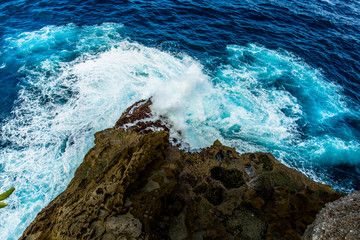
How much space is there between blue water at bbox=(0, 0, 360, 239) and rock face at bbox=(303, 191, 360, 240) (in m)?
7.40

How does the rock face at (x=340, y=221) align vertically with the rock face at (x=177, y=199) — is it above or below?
above

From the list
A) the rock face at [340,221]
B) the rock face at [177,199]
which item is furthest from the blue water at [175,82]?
the rock face at [340,221]

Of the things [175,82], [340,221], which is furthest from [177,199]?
[175,82]

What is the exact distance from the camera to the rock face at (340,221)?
5.36 meters

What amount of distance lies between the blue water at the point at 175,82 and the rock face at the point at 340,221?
740cm

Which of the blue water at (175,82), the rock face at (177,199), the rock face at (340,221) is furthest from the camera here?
the blue water at (175,82)

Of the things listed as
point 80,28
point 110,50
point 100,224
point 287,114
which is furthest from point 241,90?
point 80,28

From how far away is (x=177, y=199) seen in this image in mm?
8875

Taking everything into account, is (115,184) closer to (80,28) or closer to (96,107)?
(96,107)

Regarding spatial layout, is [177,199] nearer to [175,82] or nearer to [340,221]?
[340,221]

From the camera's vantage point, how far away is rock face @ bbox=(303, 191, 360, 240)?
211 inches

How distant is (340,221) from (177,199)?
17.9 ft

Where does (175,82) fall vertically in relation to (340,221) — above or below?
below

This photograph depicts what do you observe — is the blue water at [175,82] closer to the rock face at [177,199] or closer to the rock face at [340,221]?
the rock face at [177,199]
